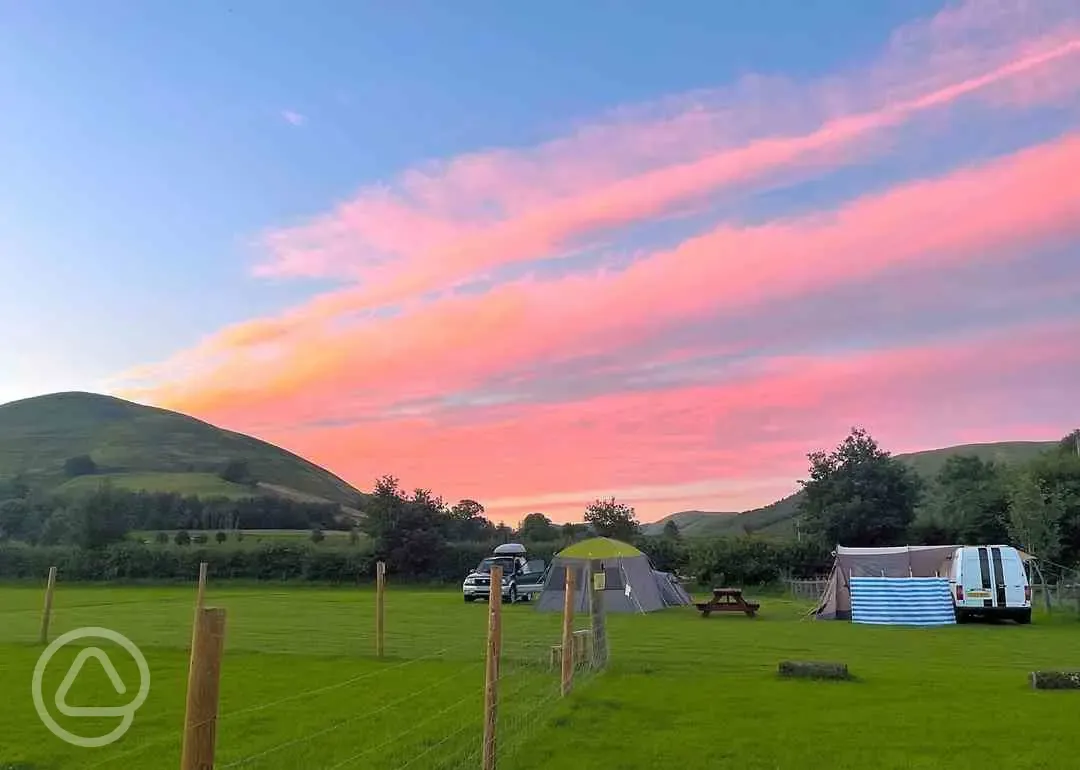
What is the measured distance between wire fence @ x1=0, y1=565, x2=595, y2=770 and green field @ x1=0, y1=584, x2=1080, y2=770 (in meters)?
0.04

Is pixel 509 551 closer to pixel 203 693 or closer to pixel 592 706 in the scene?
pixel 592 706

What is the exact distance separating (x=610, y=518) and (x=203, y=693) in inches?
2647

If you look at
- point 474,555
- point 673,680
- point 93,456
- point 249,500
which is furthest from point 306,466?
point 673,680

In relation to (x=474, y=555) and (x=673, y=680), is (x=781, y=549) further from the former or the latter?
(x=673, y=680)

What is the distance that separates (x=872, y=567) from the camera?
1190 inches

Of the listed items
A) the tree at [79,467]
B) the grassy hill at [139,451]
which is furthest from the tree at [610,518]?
the tree at [79,467]

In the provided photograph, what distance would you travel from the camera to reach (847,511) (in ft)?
191

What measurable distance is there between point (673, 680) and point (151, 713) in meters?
6.87

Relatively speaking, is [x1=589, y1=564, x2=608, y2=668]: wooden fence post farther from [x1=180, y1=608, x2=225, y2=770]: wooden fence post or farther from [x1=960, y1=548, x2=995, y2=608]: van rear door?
[x1=960, y1=548, x2=995, y2=608]: van rear door

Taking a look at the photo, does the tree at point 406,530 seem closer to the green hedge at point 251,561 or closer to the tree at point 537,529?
the green hedge at point 251,561

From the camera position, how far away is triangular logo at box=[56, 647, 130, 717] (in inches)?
424

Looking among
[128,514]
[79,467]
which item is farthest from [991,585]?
[79,467]

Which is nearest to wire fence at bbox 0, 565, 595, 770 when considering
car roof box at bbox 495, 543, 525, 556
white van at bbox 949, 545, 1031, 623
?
white van at bbox 949, 545, 1031, 623

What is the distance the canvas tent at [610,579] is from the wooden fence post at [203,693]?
28028 mm
